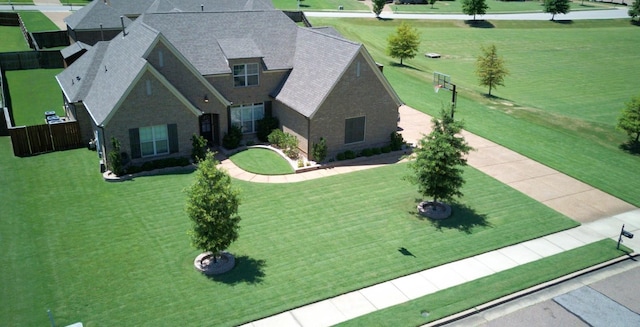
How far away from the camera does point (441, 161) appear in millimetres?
24531

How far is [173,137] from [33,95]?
20.0 metres

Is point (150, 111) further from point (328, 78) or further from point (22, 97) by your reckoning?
point (22, 97)

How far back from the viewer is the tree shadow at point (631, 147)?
35.0 metres

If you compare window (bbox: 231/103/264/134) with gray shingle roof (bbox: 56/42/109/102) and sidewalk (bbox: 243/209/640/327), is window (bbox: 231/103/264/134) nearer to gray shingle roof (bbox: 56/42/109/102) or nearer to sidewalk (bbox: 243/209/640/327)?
gray shingle roof (bbox: 56/42/109/102)

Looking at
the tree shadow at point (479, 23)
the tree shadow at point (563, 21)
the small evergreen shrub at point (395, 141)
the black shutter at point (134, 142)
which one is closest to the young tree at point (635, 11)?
the tree shadow at point (563, 21)

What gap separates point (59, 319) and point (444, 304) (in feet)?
45.4

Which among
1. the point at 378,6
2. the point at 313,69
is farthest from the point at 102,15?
the point at 378,6

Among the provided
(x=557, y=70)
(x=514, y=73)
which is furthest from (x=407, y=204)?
(x=557, y=70)

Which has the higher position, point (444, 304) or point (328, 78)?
point (328, 78)

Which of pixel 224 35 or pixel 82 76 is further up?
pixel 224 35

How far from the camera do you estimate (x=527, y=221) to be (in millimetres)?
25484

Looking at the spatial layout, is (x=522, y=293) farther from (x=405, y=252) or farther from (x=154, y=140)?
(x=154, y=140)

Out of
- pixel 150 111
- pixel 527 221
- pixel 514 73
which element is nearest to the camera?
pixel 527 221

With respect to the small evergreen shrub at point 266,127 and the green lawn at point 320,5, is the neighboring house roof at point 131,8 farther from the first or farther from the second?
the green lawn at point 320,5
